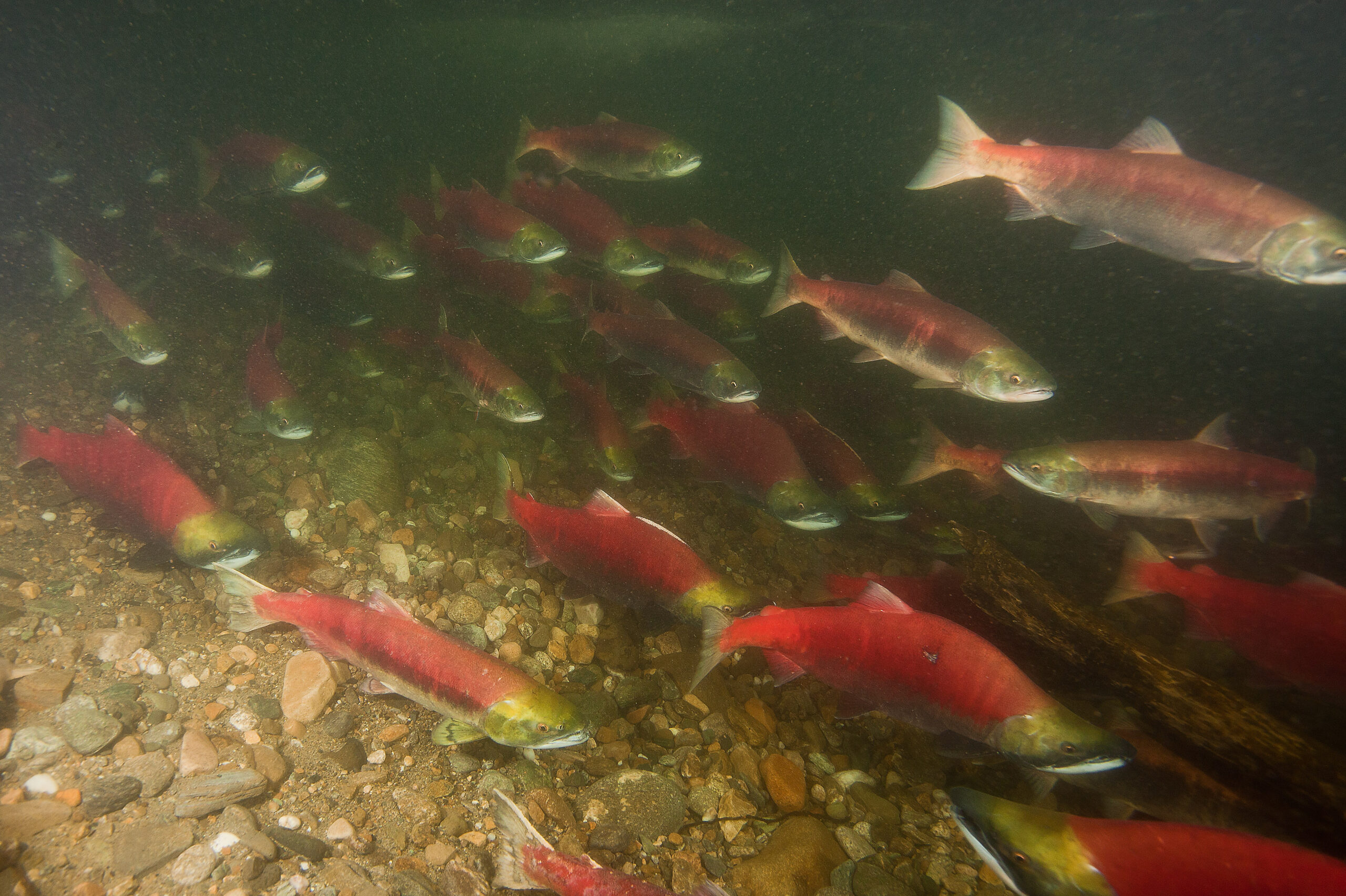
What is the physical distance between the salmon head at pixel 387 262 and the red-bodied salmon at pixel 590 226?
1.59 metres

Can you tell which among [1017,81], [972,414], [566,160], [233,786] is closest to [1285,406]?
[972,414]

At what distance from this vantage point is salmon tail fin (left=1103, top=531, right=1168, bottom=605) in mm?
4355

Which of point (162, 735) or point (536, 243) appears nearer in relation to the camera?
point (162, 735)

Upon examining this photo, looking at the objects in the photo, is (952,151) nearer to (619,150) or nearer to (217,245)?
(619,150)

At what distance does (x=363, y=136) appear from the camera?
1462 inches

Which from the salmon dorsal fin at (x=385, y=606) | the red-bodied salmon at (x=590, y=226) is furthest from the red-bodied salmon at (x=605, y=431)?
the salmon dorsal fin at (x=385, y=606)

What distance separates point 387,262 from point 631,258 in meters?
3.16

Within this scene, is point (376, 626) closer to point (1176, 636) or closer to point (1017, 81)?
point (1176, 636)

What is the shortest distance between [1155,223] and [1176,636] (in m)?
3.61

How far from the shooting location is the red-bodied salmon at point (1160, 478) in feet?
14.9

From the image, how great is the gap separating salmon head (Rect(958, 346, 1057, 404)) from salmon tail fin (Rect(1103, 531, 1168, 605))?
142cm

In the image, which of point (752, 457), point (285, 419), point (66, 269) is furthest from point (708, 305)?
point (66, 269)

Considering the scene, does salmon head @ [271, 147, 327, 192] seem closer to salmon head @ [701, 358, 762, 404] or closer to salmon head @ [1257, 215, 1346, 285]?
salmon head @ [701, 358, 762, 404]

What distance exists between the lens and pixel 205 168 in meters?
7.47
